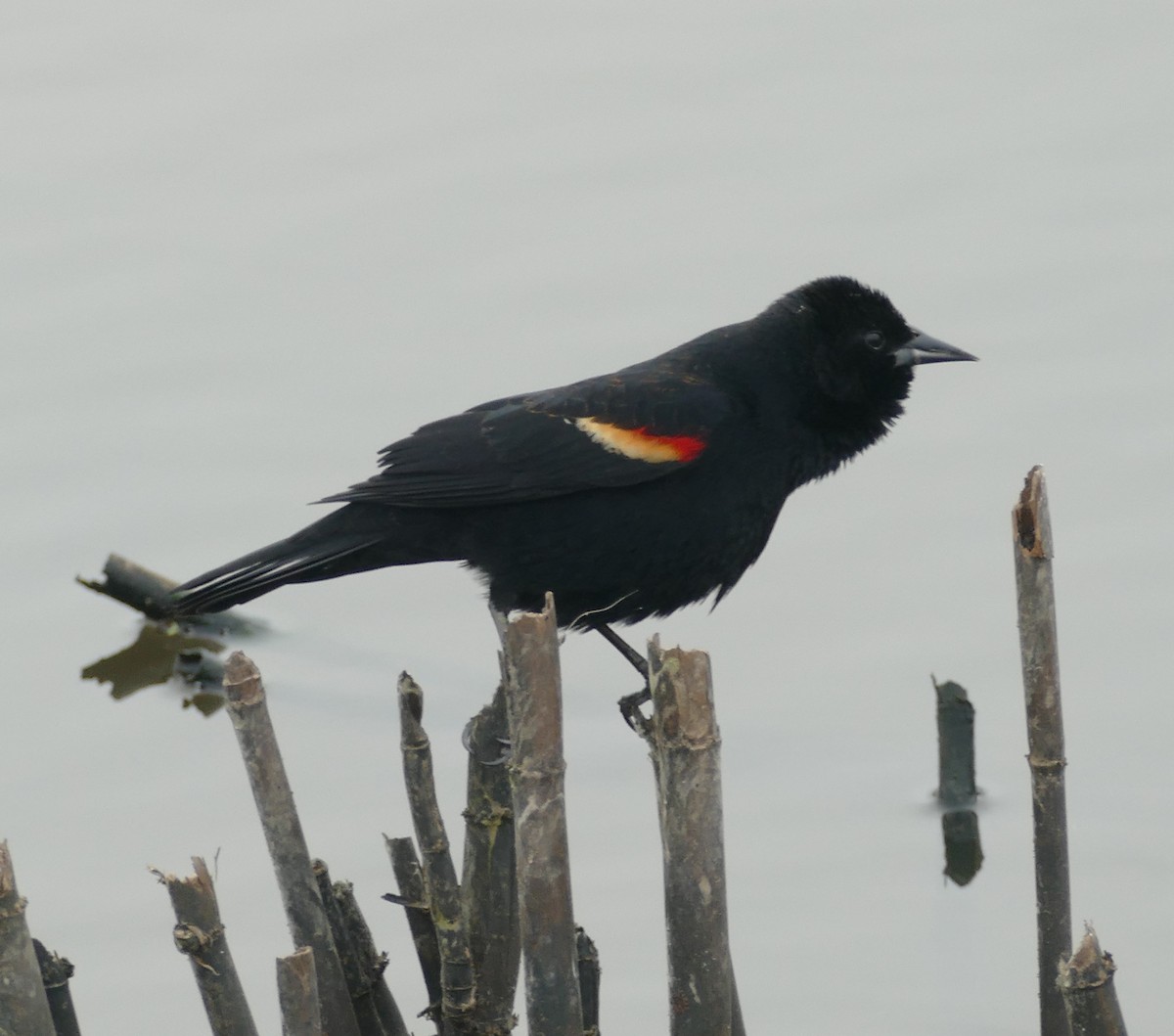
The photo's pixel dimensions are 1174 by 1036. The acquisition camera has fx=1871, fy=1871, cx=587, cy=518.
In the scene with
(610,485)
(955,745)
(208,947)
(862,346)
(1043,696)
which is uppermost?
(862,346)

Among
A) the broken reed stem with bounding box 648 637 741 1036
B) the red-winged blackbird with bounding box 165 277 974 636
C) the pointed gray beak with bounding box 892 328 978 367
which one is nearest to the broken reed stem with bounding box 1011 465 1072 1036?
the broken reed stem with bounding box 648 637 741 1036

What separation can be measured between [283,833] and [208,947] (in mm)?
287

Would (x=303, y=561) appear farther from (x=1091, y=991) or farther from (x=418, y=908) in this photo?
(x=1091, y=991)

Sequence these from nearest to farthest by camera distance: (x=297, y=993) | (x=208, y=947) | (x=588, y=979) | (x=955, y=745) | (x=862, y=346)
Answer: (x=297, y=993) → (x=208, y=947) → (x=588, y=979) → (x=862, y=346) → (x=955, y=745)

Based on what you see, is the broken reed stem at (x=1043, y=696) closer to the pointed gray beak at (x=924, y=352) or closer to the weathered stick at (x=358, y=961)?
the weathered stick at (x=358, y=961)

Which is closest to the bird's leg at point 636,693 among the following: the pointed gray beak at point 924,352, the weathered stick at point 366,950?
the weathered stick at point 366,950

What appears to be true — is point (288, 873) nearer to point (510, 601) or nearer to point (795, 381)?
point (510, 601)

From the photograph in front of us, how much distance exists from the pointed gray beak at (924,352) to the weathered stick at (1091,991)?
6.43ft

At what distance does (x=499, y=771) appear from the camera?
3.67m

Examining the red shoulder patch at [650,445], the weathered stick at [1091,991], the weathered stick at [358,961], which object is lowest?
the weathered stick at [1091,991]

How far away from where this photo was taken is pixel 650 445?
13.9 feet

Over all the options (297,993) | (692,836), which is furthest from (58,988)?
→ (692,836)

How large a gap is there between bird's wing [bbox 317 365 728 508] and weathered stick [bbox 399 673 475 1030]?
2.61ft

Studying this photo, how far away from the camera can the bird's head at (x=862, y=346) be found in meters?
4.54
